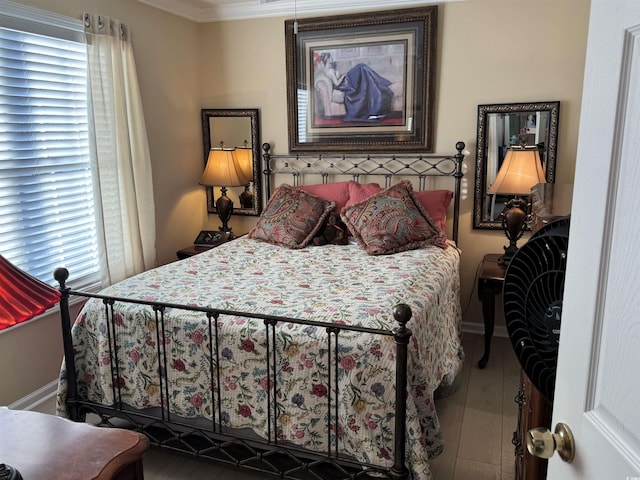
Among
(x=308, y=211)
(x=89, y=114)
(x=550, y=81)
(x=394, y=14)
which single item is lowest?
(x=308, y=211)

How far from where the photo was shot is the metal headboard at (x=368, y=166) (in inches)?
148

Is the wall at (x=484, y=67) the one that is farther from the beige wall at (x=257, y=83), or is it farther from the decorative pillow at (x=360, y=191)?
the decorative pillow at (x=360, y=191)

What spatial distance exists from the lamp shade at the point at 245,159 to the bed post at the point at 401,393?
2.69 metres

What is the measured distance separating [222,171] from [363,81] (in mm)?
1300

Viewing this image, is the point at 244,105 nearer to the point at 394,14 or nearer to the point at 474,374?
the point at 394,14

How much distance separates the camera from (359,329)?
1861 millimetres

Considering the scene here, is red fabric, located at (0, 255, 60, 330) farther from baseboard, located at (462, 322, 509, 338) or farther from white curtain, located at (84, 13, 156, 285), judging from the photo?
baseboard, located at (462, 322, 509, 338)

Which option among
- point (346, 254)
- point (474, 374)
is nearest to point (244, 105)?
point (346, 254)

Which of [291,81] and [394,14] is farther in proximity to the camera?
[291,81]

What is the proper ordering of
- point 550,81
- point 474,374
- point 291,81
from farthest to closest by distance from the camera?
point 291,81, point 550,81, point 474,374

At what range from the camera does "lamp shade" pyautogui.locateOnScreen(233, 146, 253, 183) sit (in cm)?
421

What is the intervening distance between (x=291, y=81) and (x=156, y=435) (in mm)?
2827

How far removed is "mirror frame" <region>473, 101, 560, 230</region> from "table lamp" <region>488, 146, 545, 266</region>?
0.16 m

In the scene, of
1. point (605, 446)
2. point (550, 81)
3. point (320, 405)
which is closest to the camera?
point (605, 446)
